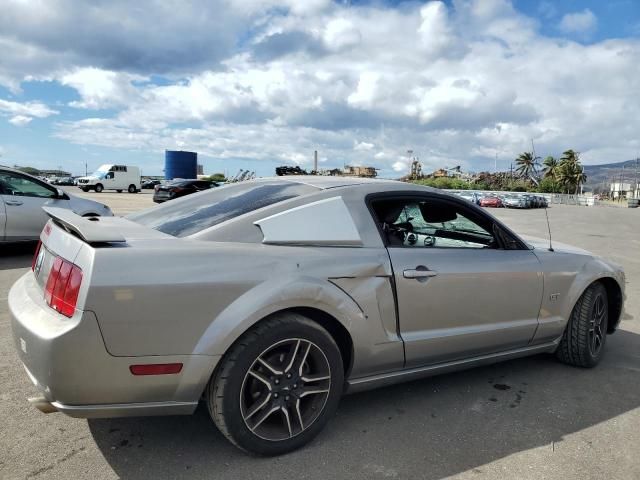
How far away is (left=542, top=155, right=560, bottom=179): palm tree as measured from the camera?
4363 inches

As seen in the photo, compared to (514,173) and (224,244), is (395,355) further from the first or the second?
(514,173)

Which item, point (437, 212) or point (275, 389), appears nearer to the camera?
point (275, 389)

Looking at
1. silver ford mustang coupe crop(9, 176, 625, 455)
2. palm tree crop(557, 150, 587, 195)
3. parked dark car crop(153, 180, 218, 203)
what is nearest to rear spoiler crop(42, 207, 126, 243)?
silver ford mustang coupe crop(9, 176, 625, 455)

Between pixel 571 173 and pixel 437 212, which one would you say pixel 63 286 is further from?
pixel 571 173

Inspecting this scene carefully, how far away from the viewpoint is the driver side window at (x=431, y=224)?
3.31 metres

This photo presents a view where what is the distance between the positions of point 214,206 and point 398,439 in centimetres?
173

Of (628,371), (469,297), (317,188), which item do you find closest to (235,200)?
(317,188)

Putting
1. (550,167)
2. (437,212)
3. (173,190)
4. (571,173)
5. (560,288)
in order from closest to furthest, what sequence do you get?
(437,212)
(560,288)
(173,190)
(571,173)
(550,167)

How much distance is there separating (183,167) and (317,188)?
284 feet

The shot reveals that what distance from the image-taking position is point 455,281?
3.08 metres

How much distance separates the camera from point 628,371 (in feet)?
13.4

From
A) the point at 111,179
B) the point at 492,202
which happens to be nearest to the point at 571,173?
the point at 492,202

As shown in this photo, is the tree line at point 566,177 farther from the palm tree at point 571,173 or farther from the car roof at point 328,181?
the car roof at point 328,181

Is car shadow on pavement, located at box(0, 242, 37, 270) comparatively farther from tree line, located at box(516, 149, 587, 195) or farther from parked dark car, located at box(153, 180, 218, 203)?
tree line, located at box(516, 149, 587, 195)
